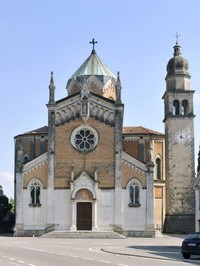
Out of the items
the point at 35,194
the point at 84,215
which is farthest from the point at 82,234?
the point at 35,194

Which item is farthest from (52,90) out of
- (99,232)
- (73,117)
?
(99,232)

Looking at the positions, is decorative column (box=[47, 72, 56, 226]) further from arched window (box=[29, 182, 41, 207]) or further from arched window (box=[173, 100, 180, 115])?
arched window (box=[173, 100, 180, 115])

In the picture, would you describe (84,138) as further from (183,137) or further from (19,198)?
(183,137)

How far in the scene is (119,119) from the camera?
176 feet

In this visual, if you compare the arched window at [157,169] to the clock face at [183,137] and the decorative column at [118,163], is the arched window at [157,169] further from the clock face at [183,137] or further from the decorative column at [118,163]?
the decorative column at [118,163]

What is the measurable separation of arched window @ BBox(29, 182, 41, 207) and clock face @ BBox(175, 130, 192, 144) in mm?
14774

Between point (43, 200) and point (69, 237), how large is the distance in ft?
16.2

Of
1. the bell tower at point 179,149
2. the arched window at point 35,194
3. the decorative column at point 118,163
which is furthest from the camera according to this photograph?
the bell tower at point 179,149

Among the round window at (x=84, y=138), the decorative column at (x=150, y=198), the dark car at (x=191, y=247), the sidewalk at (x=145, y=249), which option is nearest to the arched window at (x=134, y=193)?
the decorative column at (x=150, y=198)

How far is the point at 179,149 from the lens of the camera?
57406 millimetres

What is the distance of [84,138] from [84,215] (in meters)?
7.14

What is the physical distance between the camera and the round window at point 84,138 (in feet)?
176

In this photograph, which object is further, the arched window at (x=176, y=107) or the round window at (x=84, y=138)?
the arched window at (x=176, y=107)

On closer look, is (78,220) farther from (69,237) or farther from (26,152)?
(26,152)
